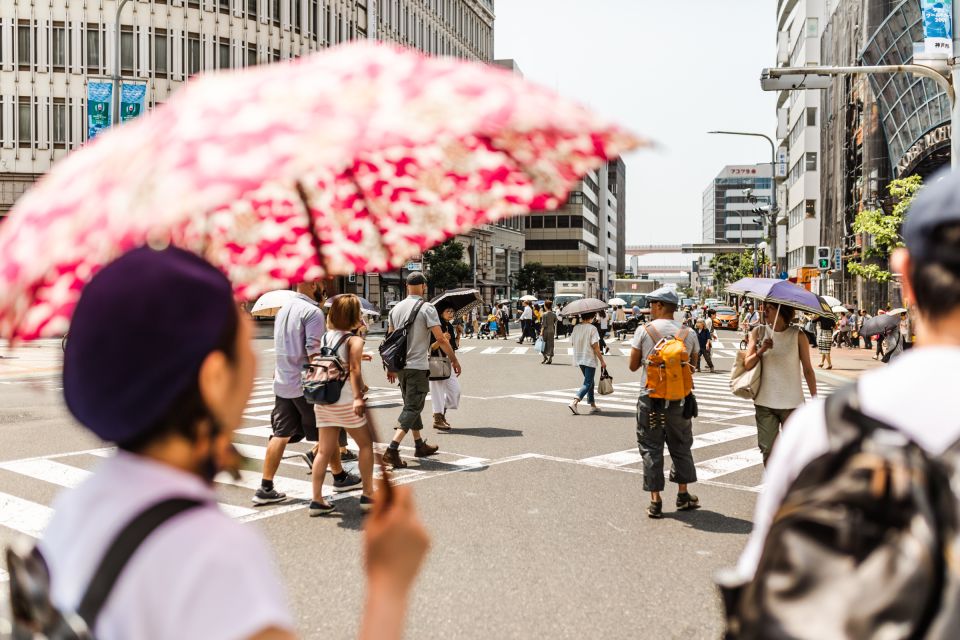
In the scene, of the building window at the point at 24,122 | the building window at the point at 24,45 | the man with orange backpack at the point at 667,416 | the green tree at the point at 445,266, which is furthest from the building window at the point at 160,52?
the man with orange backpack at the point at 667,416

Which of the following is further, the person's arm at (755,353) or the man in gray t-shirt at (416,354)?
the man in gray t-shirt at (416,354)

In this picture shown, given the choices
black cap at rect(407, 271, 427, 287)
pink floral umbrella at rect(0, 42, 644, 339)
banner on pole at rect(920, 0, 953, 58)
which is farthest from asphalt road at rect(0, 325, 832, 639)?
banner on pole at rect(920, 0, 953, 58)

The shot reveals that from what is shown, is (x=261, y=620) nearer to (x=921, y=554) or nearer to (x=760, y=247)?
(x=921, y=554)

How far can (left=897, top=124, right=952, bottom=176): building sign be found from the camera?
118 ft

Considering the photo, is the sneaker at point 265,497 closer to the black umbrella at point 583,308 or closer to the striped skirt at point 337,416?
the striped skirt at point 337,416

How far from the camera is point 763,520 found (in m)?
1.69

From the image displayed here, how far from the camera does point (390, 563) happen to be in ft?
5.40

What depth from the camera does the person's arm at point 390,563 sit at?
1585 millimetres

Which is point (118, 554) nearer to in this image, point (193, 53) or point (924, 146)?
point (924, 146)

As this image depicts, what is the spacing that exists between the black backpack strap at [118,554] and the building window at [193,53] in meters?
51.1

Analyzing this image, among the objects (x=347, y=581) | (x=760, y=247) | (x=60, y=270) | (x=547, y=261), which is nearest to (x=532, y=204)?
(x=60, y=270)

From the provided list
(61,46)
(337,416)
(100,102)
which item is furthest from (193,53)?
(337,416)

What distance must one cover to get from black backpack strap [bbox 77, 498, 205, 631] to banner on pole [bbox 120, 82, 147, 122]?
2359 centimetres

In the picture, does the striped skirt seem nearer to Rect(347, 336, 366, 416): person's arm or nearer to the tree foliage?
Rect(347, 336, 366, 416): person's arm
